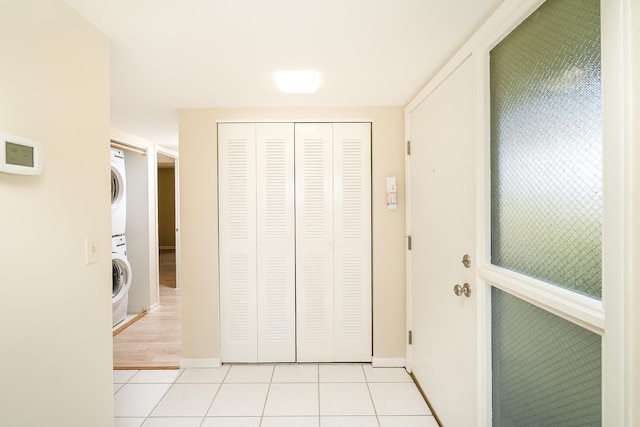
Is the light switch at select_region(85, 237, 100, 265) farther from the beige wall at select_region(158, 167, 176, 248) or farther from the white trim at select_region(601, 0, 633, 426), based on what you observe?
the beige wall at select_region(158, 167, 176, 248)

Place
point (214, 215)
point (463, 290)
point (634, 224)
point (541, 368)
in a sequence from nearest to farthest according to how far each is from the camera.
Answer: point (634, 224) < point (541, 368) < point (463, 290) < point (214, 215)

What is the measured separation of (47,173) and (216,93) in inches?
50.4

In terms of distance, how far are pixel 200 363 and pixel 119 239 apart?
1.77m

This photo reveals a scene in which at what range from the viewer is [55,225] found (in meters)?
1.12

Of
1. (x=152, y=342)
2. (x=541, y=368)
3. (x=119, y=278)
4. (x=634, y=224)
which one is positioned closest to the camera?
(x=634, y=224)

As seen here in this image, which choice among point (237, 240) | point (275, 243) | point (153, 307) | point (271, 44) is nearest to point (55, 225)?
point (271, 44)

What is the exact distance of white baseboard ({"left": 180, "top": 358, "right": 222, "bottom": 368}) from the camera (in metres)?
2.42

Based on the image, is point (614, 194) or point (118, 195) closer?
point (614, 194)

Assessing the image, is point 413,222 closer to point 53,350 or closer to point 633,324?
point 633,324

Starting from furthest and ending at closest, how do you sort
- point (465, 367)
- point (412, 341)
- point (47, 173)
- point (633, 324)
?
1. point (412, 341)
2. point (465, 367)
3. point (47, 173)
4. point (633, 324)

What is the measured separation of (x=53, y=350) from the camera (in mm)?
1105

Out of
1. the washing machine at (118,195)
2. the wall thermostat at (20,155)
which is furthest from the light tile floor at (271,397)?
the wall thermostat at (20,155)

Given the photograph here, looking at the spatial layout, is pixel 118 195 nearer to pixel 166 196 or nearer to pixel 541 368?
pixel 541 368

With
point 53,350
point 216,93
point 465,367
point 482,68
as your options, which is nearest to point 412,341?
point 465,367
